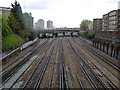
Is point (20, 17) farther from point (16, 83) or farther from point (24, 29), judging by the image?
point (16, 83)

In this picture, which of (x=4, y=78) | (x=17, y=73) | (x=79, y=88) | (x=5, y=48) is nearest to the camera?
(x=79, y=88)

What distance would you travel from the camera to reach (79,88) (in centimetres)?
1138

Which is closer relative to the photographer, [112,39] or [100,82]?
[100,82]

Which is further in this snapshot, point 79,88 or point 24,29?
point 24,29

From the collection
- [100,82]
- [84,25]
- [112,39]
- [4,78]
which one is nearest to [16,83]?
[4,78]

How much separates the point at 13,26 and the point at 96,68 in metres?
26.6

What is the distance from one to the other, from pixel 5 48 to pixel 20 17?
19562mm

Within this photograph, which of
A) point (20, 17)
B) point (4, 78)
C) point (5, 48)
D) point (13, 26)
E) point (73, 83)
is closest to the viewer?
point (73, 83)

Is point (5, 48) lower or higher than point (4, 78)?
higher

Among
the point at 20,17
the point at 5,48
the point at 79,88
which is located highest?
the point at 20,17

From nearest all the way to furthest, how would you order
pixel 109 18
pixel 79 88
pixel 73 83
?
pixel 79 88
pixel 73 83
pixel 109 18

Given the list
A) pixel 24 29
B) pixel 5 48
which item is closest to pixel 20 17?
pixel 24 29

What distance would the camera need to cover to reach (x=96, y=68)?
16969 mm

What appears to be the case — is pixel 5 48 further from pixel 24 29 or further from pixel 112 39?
pixel 112 39
